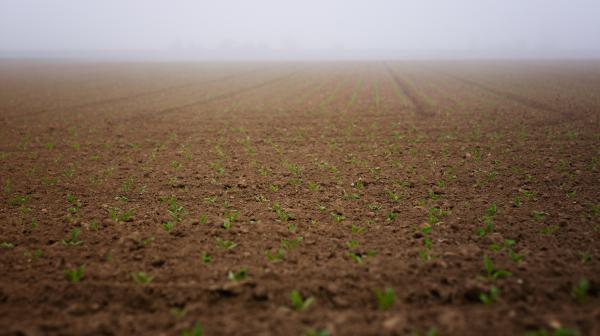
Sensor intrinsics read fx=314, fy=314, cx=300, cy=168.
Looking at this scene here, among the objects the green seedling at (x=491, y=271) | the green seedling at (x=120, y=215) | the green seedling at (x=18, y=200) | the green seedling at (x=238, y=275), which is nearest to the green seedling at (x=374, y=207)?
the green seedling at (x=491, y=271)

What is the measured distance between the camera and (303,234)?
5.21 metres

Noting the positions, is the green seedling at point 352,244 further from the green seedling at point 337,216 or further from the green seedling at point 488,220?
the green seedling at point 488,220

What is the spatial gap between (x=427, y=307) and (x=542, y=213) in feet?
12.1

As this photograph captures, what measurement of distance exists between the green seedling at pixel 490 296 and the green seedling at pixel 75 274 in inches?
196

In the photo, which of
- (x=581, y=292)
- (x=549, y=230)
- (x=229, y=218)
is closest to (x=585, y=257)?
(x=549, y=230)

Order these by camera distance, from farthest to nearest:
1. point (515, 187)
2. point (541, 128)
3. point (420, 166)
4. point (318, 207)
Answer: point (541, 128) < point (420, 166) < point (515, 187) < point (318, 207)

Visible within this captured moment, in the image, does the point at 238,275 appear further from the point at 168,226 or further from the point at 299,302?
the point at 168,226

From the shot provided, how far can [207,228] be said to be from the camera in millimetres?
5418

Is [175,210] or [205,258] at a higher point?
[175,210]

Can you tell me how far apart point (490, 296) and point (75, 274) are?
5176mm

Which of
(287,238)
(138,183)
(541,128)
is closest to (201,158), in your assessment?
(138,183)

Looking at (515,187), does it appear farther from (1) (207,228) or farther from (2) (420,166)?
(1) (207,228)

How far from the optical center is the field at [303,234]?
348 centimetres

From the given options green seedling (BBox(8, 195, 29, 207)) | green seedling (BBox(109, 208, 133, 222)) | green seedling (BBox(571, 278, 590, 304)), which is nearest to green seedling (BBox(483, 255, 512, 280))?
green seedling (BBox(571, 278, 590, 304))
